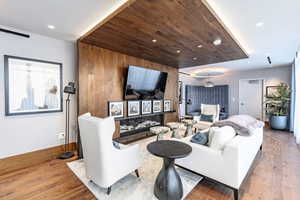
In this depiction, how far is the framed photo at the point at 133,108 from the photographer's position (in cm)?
378

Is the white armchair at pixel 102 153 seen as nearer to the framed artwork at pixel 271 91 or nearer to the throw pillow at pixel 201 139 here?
the throw pillow at pixel 201 139

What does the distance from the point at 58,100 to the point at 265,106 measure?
7865 mm

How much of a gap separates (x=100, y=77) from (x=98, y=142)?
1.97m

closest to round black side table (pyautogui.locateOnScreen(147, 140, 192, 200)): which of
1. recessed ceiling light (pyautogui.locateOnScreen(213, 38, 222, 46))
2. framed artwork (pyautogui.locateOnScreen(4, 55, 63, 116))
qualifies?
recessed ceiling light (pyautogui.locateOnScreen(213, 38, 222, 46))

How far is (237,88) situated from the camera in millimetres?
6848

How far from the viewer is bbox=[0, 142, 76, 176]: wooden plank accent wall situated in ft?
7.76

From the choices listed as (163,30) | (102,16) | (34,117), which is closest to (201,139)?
(163,30)

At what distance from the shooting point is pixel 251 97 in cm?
652

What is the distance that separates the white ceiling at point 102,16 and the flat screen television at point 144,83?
154 centimetres

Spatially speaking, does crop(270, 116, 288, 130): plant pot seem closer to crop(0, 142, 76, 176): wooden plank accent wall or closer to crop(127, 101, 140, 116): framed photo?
crop(127, 101, 140, 116): framed photo

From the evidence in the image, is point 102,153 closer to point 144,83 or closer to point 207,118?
point 144,83

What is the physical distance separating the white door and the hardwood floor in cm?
419

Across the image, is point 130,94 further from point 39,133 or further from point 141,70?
point 39,133

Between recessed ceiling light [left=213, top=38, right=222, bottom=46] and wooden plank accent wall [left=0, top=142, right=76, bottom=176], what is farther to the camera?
recessed ceiling light [left=213, top=38, right=222, bottom=46]
